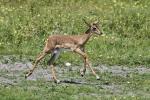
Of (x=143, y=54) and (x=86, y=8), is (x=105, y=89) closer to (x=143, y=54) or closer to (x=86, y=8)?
(x=143, y=54)

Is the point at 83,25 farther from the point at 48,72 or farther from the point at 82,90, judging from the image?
the point at 82,90

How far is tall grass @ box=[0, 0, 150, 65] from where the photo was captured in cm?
2366

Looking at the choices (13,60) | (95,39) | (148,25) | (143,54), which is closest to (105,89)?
(13,60)

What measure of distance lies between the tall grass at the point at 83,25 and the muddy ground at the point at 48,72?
1132 millimetres

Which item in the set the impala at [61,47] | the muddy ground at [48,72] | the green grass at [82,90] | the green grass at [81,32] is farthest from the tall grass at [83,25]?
the green grass at [82,90]

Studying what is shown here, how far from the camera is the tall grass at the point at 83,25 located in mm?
23656

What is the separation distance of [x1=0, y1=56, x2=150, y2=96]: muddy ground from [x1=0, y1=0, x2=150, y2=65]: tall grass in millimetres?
1132

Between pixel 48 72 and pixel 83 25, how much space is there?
24.8 feet

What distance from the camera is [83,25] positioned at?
27.0 meters

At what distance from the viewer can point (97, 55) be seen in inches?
915

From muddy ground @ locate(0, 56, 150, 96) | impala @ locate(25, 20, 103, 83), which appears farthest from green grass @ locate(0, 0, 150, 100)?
impala @ locate(25, 20, 103, 83)

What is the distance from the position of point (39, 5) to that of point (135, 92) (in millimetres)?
14299

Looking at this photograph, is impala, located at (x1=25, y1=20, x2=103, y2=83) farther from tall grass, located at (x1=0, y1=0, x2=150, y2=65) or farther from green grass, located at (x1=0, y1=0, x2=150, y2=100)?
tall grass, located at (x1=0, y1=0, x2=150, y2=65)

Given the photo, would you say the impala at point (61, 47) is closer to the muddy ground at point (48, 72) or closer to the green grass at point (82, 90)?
the muddy ground at point (48, 72)
